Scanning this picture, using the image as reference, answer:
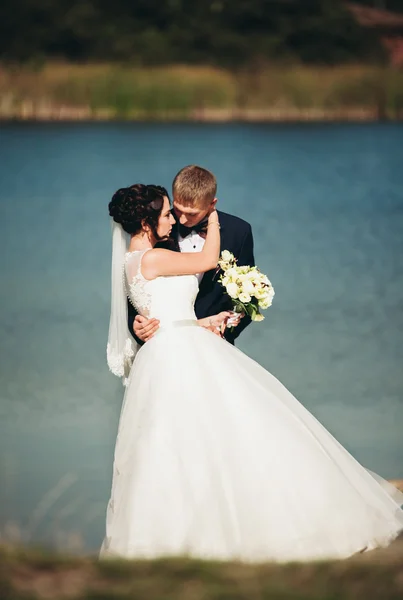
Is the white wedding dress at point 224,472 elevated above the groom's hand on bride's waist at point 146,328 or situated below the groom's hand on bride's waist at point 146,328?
below

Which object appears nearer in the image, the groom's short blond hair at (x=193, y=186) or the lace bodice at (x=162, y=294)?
the groom's short blond hair at (x=193, y=186)

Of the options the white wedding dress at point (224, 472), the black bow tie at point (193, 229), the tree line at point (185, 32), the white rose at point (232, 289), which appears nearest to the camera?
the white wedding dress at point (224, 472)

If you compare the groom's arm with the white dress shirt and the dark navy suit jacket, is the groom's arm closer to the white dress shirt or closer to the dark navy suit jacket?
the dark navy suit jacket

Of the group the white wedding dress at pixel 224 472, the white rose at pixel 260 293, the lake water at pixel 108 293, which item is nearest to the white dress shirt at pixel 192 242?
the white rose at pixel 260 293

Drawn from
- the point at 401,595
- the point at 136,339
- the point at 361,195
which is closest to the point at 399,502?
the point at 136,339

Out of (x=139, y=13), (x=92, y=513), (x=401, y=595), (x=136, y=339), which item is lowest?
(x=92, y=513)

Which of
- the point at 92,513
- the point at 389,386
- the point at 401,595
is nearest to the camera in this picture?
the point at 401,595

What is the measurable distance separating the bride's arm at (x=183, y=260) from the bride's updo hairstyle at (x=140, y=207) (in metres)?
0.13

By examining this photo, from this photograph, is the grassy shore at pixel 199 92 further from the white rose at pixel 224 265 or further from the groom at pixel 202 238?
the white rose at pixel 224 265

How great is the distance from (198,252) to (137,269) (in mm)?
287

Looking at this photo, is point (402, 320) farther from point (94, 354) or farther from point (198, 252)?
point (198, 252)

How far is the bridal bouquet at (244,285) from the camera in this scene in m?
5.43

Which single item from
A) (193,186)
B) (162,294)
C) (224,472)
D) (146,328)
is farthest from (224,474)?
(193,186)

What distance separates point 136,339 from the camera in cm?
558
